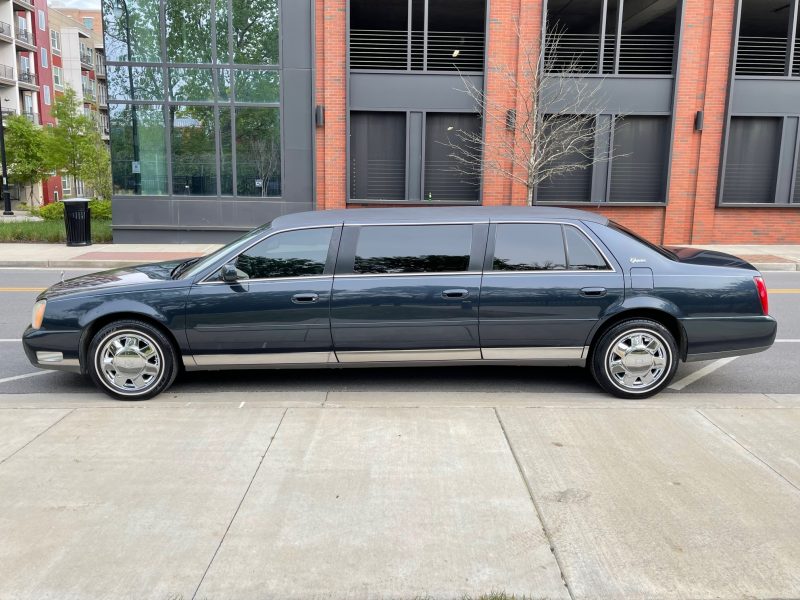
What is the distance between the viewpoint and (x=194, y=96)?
1711cm

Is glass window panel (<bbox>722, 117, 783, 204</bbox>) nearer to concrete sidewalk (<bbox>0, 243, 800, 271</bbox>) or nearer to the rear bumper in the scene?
concrete sidewalk (<bbox>0, 243, 800, 271</bbox>)

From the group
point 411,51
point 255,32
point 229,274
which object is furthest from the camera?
point 411,51

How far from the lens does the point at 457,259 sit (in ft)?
18.3

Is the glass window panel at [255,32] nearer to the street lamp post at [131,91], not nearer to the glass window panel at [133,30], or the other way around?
the glass window panel at [133,30]

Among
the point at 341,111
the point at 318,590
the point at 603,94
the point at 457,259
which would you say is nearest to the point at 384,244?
the point at 457,259

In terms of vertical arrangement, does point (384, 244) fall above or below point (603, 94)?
below

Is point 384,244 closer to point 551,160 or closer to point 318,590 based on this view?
point 318,590

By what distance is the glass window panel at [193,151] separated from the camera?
17.2m

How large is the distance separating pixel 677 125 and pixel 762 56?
9.94 feet

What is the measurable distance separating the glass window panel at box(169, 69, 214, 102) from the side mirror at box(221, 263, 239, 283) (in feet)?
43.0

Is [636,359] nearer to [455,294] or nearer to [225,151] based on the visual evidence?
[455,294]

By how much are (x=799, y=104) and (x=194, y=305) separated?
693 inches

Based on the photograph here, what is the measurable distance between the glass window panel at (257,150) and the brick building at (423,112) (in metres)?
0.04

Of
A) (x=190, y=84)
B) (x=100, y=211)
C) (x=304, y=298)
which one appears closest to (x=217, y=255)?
(x=304, y=298)
